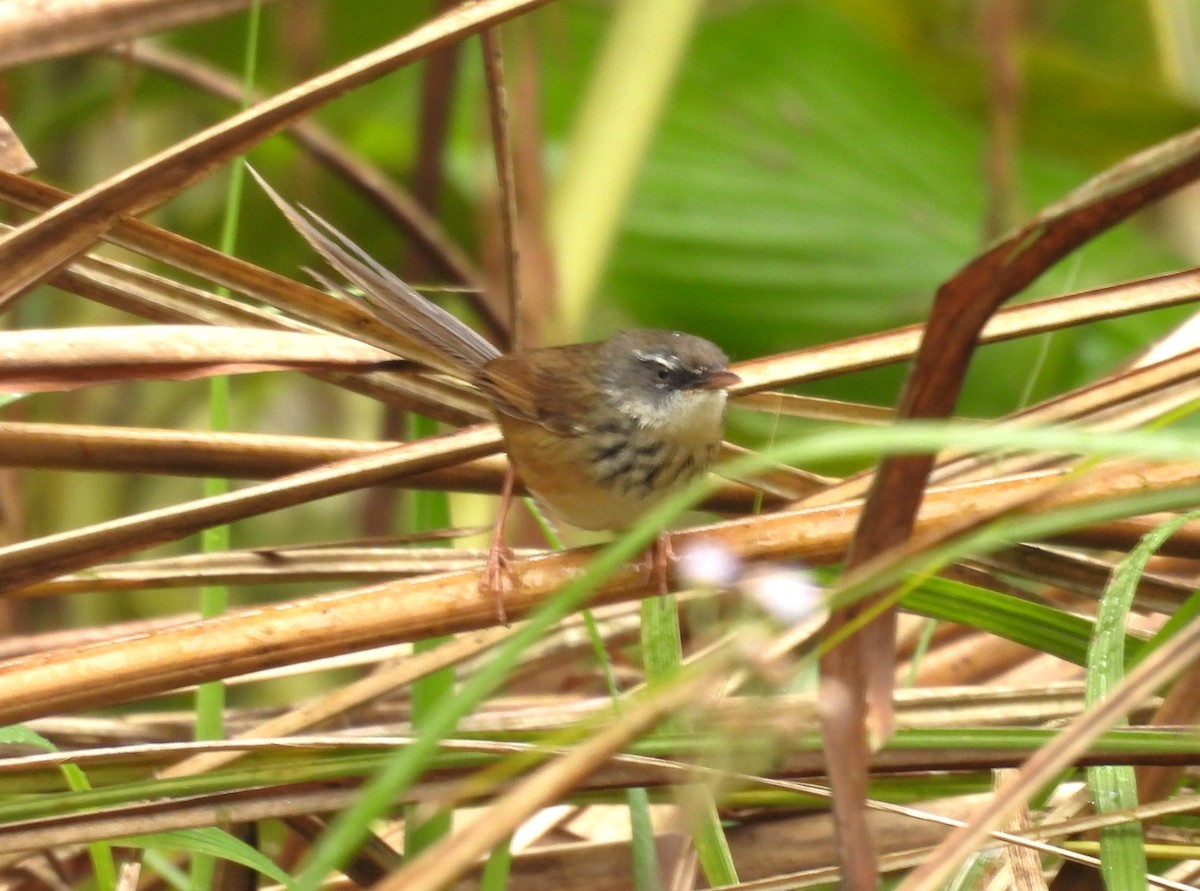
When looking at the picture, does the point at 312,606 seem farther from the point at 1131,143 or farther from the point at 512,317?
the point at 1131,143

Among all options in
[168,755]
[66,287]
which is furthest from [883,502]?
[66,287]

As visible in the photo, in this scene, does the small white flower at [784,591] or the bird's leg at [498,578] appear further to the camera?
the bird's leg at [498,578]

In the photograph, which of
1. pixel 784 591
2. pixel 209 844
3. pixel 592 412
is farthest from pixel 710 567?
pixel 592 412

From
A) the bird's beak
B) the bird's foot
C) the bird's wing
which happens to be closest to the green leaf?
the bird's foot

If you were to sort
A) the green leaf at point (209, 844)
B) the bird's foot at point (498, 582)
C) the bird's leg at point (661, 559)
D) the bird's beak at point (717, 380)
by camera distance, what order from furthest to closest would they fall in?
the bird's beak at point (717, 380) → the bird's leg at point (661, 559) → the bird's foot at point (498, 582) → the green leaf at point (209, 844)

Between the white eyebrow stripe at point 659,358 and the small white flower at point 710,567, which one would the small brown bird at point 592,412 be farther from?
the small white flower at point 710,567

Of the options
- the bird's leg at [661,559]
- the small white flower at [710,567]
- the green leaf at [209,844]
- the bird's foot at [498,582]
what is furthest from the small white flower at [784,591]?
the green leaf at [209,844]

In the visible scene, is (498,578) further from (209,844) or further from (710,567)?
(209,844)
